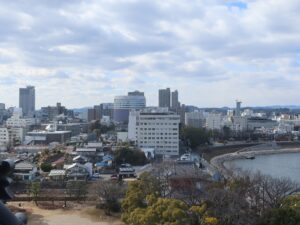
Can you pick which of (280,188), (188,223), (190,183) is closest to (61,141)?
(190,183)

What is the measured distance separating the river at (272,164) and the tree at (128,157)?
15.4 feet

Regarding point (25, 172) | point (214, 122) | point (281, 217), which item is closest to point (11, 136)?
point (25, 172)

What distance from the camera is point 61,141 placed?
29.1 meters

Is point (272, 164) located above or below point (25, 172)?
below

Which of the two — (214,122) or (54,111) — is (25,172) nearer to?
(214,122)

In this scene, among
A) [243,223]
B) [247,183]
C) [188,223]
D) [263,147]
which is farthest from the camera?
[263,147]

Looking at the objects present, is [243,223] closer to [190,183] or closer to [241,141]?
[190,183]

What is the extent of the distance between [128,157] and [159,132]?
5885 millimetres

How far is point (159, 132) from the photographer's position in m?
25.0

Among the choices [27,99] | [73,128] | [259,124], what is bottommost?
[73,128]

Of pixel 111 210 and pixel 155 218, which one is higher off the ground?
pixel 155 218

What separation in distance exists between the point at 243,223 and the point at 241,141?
3102 cm

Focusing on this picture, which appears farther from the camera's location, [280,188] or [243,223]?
[280,188]

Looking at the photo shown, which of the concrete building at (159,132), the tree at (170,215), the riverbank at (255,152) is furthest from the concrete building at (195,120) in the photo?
the tree at (170,215)
